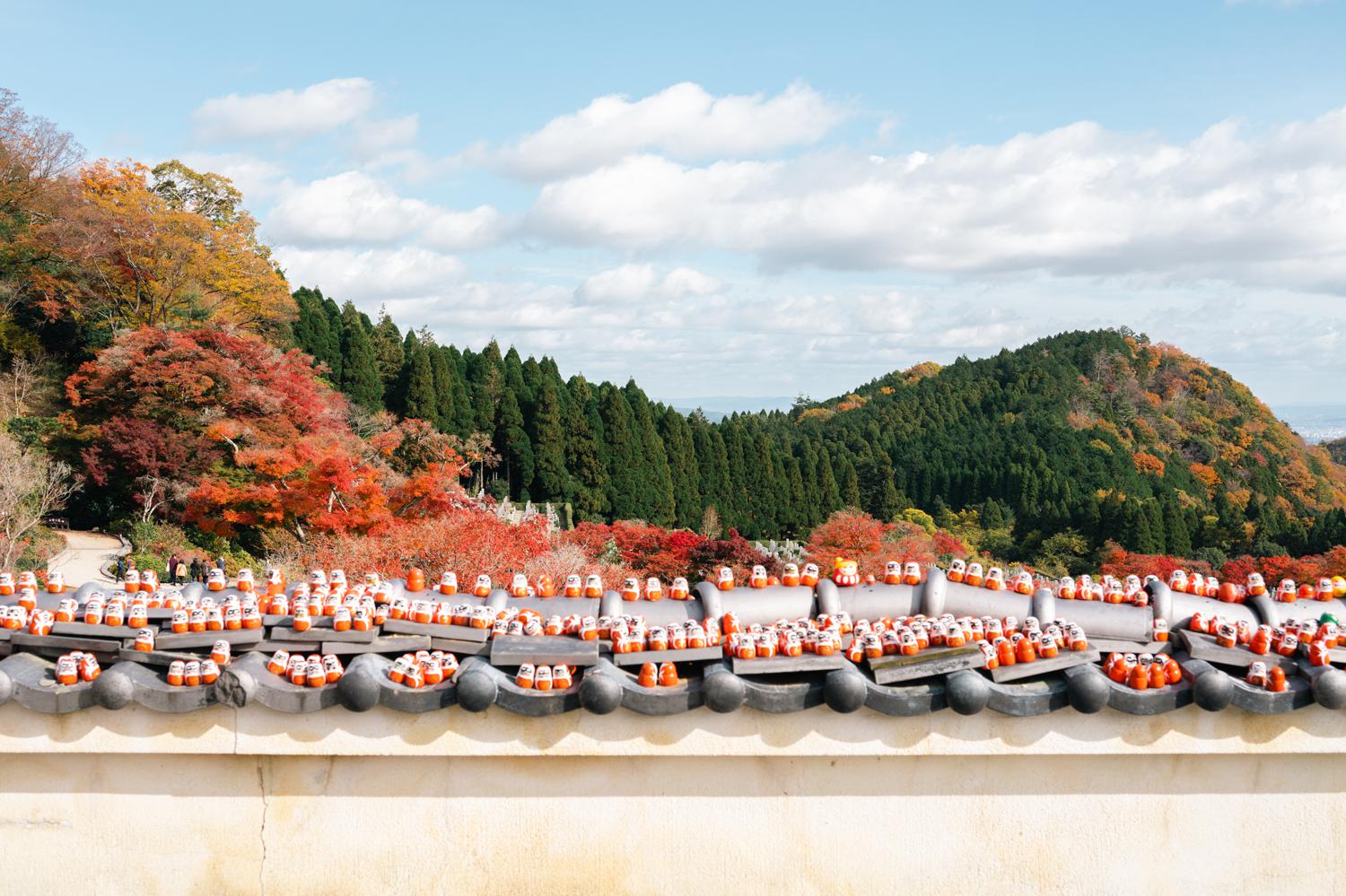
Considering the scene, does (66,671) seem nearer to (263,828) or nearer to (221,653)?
(221,653)

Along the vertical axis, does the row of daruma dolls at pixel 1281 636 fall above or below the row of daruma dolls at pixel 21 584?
below

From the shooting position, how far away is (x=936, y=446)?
62.3m

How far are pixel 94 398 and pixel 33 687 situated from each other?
24.3m

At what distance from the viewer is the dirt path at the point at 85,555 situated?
20.5m

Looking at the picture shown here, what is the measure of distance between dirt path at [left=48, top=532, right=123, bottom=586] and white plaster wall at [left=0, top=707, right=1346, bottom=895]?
1725 centimetres

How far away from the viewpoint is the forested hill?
36.4 meters

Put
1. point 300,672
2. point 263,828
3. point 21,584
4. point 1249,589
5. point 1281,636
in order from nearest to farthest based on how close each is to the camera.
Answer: point 300,672, point 263,828, point 1281,636, point 21,584, point 1249,589

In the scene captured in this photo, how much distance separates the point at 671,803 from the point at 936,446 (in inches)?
2366

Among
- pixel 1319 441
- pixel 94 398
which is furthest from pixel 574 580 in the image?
pixel 1319 441

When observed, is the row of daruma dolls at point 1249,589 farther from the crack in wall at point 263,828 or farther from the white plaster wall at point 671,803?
the crack in wall at point 263,828

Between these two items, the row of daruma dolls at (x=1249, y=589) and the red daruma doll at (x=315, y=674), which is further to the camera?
the row of daruma dolls at (x=1249, y=589)

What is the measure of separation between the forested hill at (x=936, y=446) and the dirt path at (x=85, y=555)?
457 inches

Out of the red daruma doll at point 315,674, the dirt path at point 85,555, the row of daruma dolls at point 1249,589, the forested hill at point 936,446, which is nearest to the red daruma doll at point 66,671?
the red daruma doll at point 315,674

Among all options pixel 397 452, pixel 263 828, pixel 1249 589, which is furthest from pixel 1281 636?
pixel 397 452
